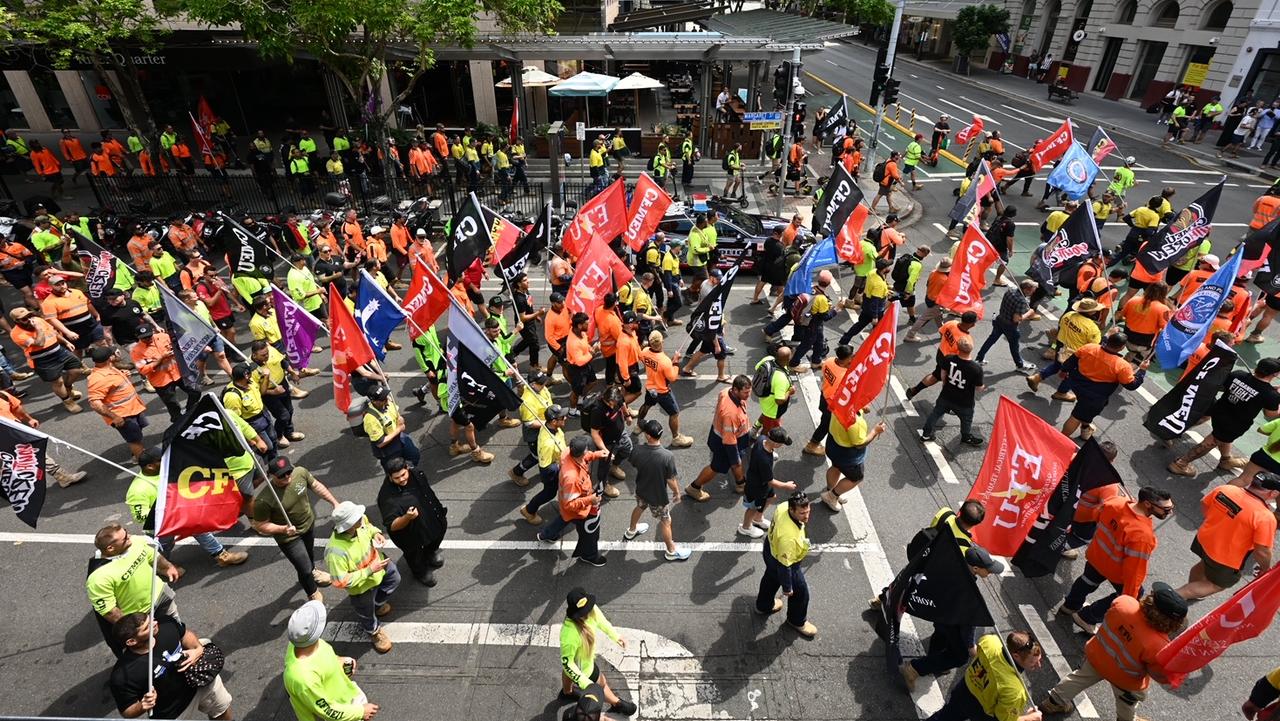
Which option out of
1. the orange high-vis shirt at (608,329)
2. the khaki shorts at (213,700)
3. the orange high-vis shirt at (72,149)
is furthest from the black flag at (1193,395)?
the orange high-vis shirt at (72,149)

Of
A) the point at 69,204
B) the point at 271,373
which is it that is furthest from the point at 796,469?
the point at 69,204

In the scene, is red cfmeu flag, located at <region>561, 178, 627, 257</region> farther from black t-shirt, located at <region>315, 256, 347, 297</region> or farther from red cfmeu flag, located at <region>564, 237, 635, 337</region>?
black t-shirt, located at <region>315, 256, 347, 297</region>

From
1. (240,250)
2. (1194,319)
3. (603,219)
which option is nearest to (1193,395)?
(1194,319)

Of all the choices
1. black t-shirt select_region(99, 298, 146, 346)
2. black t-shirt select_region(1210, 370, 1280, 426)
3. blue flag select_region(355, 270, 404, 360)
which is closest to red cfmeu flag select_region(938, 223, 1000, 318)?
black t-shirt select_region(1210, 370, 1280, 426)

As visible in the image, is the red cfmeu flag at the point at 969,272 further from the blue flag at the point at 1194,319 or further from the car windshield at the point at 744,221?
the car windshield at the point at 744,221

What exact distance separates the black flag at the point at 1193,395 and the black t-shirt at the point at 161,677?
11.0 meters

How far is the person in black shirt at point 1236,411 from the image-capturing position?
7523 mm

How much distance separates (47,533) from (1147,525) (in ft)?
38.8

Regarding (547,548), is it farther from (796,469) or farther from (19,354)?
(19,354)

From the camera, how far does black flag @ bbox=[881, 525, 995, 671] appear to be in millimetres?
4945

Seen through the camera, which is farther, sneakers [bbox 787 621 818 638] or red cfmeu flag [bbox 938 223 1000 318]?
red cfmeu flag [bbox 938 223 1000 318]

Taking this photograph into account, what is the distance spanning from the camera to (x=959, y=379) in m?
8.32

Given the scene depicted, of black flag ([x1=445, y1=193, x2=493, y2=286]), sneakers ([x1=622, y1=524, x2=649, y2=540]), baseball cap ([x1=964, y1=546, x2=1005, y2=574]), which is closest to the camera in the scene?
baseball cap ([x1=964, y1=546, x2=1005, y2=574])

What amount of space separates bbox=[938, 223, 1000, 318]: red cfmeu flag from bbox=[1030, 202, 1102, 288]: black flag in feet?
8.50
